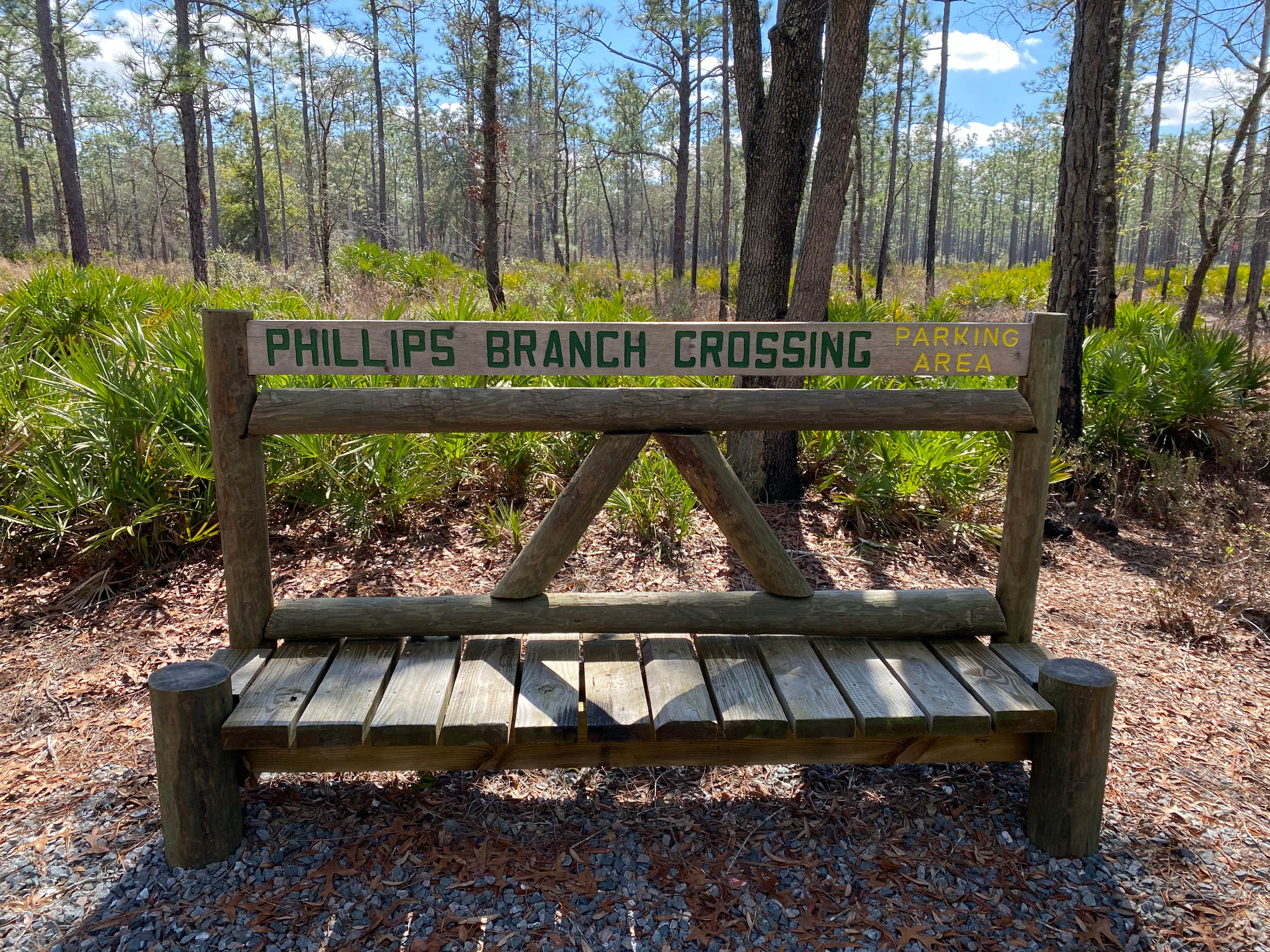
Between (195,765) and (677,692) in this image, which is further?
(677,692)

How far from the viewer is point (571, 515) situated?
8.74 ft

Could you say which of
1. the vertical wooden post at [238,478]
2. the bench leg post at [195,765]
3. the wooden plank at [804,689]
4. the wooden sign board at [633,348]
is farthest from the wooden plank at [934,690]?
the vertical wooden post at [238,478]

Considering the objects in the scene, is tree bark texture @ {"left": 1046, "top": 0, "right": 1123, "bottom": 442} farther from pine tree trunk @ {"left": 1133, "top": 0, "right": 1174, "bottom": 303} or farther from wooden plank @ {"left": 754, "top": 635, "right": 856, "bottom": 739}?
pine tree trunk @ {"left": 1133, "top": 0, "right": 1174, "bottom": 303}

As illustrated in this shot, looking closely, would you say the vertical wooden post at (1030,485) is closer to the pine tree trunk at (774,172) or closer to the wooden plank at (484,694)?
the wooden plank at (484,694)

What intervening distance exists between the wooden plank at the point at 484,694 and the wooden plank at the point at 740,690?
2.03 feet

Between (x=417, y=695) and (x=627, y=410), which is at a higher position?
(x=627, y=410)

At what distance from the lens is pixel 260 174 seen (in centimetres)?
3144

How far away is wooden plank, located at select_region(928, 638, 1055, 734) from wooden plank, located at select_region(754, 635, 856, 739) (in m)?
0.43

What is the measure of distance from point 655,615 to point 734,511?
46 cm

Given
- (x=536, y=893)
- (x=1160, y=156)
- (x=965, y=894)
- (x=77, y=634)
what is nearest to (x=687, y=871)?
(x=536, y=893)

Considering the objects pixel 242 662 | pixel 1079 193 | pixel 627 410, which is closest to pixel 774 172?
pixel 1079 193

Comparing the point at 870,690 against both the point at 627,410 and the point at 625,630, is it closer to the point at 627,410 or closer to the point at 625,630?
the point at 625,630

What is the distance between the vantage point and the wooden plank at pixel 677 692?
2207mm

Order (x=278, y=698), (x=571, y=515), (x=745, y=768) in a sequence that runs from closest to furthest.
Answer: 1. (x=278, y=698)
2. (x=571, y=515)
3. (x=745, y=768)
